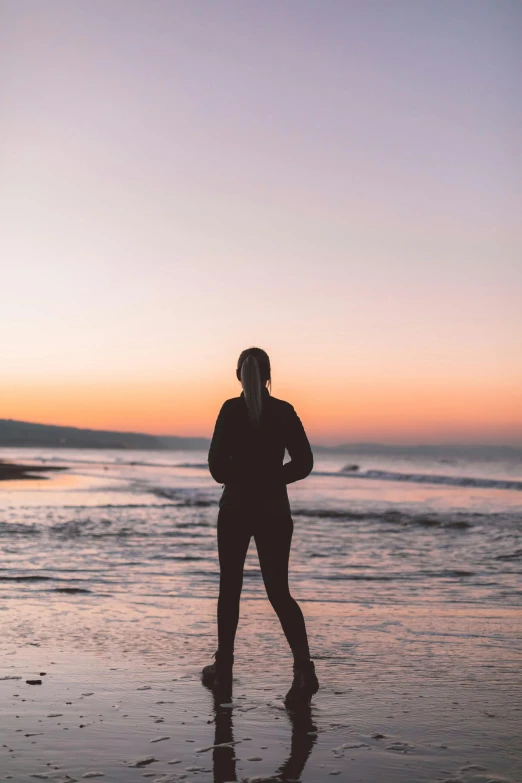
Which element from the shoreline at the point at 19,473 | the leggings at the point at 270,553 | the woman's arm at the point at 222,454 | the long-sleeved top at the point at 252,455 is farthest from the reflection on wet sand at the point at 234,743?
the shoreline at the point at 19,473

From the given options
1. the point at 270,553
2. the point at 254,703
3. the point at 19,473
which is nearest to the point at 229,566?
the point at 270,553

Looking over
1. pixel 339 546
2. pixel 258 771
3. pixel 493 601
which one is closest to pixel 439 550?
pixel 339 546

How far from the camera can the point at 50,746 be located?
10.9ft

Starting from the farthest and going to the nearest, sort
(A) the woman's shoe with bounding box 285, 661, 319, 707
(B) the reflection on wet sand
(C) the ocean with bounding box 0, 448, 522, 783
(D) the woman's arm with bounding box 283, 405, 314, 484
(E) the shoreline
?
(E) the shoreline, (D) the woman's arm with bounding box 283, 405, 314, 484, (A) the woman's shoe with bounding box 285, 661, 319, 707, (C) the ocean with bounding box 0, 448, 522, 783, (B) the reflection on wet sand

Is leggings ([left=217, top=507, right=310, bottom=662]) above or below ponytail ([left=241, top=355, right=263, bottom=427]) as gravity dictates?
below

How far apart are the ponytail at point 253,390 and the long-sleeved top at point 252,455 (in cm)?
5

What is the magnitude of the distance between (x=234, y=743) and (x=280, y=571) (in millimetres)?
1124

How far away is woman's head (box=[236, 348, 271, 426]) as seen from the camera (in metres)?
4.30

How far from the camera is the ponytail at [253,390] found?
430 cm

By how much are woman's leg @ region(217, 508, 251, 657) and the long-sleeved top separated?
103 millimetres

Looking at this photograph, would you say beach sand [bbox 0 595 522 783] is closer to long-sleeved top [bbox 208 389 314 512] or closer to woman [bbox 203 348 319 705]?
woman [bbox 203 348 319 705]

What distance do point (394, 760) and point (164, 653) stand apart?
2.32 metres

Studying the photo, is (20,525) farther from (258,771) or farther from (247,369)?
(258,771)

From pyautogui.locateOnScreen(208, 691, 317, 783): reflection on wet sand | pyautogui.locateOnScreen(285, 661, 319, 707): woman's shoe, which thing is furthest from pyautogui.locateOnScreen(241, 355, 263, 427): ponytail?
pyautogui.locateOnScreen(208, 691, 317, 783): reflection on wet sand
